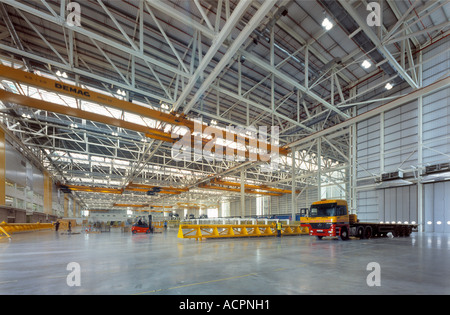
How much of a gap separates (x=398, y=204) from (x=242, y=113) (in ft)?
52.0

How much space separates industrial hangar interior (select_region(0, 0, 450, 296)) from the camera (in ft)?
19.6

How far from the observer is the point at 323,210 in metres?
15.9

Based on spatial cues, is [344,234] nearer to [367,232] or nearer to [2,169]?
[367,232]

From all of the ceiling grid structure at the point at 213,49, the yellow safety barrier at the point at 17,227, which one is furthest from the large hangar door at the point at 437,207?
the yellow safety barrier at the point at 17,227

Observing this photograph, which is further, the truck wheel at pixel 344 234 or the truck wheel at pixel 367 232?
the truck wheel at pixel 367 232

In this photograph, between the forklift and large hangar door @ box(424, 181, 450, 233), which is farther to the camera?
the forklift

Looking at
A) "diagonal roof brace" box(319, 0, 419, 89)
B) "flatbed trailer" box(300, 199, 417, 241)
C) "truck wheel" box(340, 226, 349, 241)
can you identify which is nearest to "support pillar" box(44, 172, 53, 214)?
"flatbed trailer" box(300, 199, 417, 241)

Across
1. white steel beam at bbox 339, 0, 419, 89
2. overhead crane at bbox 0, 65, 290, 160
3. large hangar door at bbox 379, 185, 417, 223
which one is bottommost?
large hangar door at bbox 379, 185, 417, 223

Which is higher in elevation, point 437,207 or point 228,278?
point 228,278

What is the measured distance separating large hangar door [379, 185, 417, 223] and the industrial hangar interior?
11 centimetres

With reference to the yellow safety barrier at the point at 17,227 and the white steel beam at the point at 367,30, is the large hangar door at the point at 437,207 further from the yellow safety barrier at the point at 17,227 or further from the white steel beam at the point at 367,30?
the yellow safety barrier at the point at 17,227

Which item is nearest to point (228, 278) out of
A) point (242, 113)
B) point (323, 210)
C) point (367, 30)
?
point (323, 210)

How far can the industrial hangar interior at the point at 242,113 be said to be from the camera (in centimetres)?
598

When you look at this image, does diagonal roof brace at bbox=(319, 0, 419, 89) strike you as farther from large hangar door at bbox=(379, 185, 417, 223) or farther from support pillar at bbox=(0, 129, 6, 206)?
support pillar at bbox=(0, 129, 6, 206)
